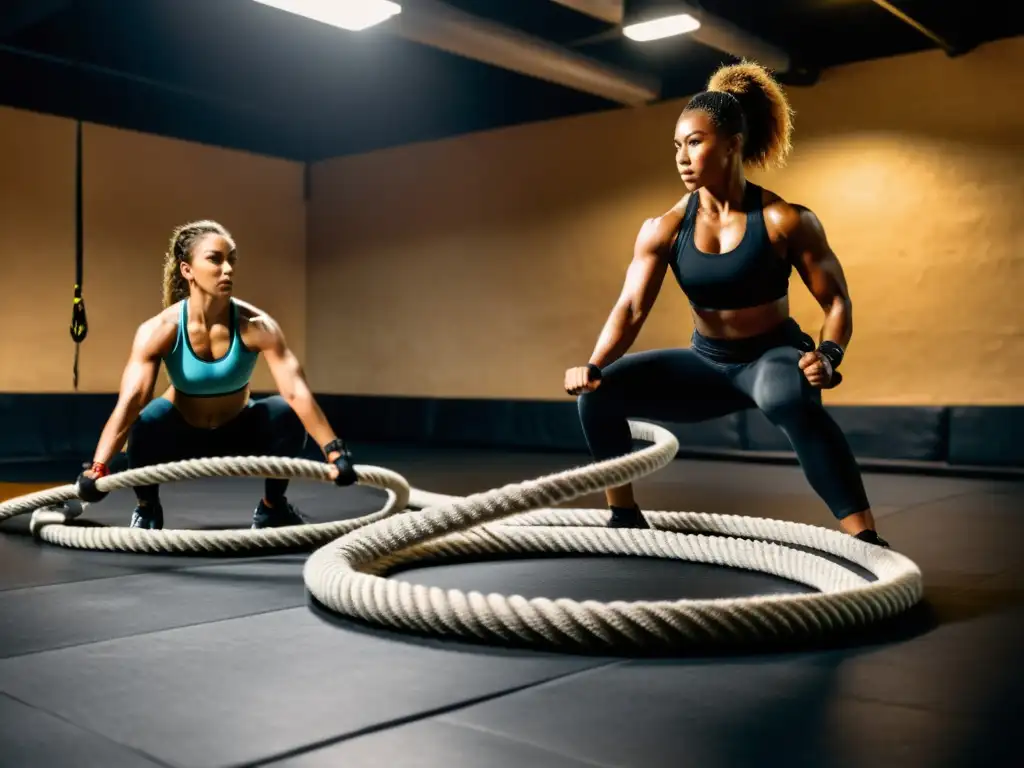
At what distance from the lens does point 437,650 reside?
160cm

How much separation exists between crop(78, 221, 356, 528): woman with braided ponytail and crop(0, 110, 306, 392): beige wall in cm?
372

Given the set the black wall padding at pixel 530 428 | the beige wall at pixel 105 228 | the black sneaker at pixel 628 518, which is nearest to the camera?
the black sneaker at pixel 628 518

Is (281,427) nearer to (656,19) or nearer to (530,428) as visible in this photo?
(656,19)

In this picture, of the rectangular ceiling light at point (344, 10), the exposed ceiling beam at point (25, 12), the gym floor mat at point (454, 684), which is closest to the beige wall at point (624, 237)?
the rectangular ceiling light at point (344, 10)

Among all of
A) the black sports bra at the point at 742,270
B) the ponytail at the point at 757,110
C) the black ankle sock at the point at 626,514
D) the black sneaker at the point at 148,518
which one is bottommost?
the black sneaker at the point at 148,518

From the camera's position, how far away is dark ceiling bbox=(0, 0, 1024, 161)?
16.7 feet

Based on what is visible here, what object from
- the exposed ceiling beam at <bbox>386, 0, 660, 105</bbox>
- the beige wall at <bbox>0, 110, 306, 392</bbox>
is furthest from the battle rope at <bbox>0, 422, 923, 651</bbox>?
the beige wall at <bbox>0, 110, 306, 392</bbox>

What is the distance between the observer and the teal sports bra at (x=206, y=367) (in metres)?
2.75

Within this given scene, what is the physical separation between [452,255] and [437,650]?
18.3ft

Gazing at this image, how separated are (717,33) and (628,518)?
10.5ft

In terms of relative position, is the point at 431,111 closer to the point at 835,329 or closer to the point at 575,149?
the point at 575,149

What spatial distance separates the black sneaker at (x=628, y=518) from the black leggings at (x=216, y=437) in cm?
98

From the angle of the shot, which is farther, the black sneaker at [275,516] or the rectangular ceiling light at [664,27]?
the rectangular ceiling light at [664,27]

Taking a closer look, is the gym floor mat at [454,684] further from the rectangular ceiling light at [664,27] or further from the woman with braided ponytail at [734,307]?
the rectangular ceiling light at [664,27]
